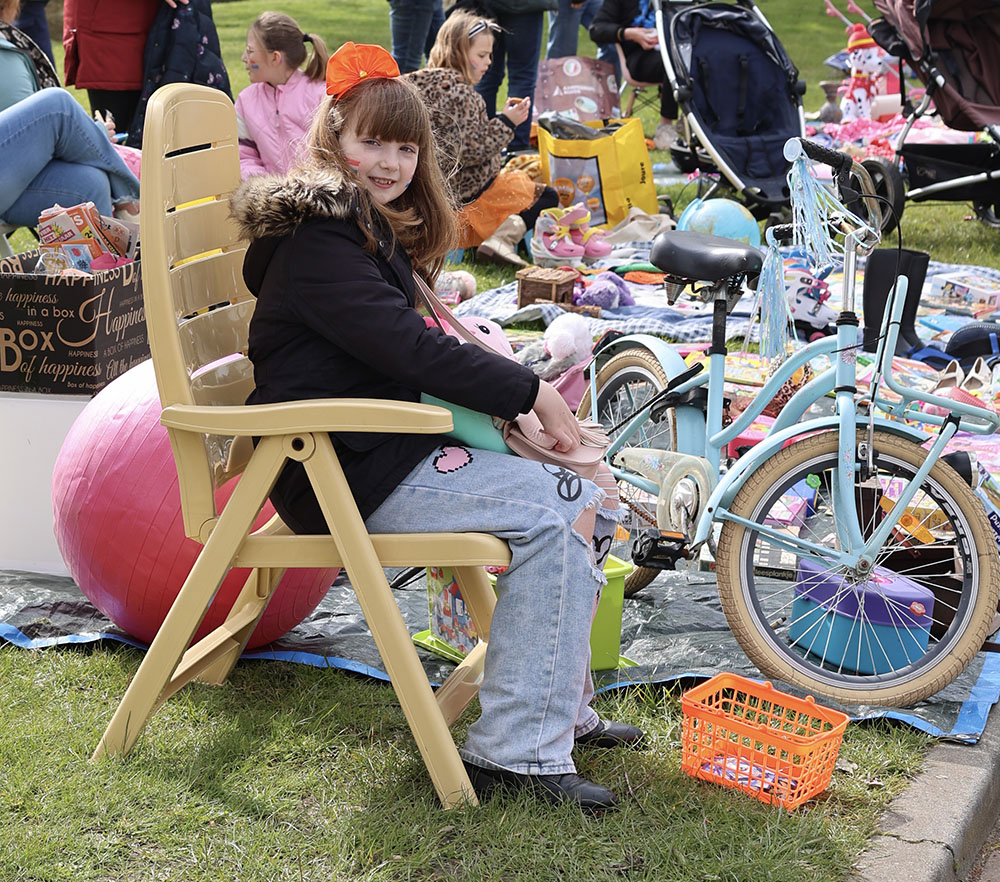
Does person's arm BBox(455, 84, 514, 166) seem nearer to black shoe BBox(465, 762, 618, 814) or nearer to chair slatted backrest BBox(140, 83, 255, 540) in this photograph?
chair slatted backrest BBox(140, 83, 255, 540)

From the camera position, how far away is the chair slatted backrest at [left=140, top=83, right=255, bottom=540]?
231cm

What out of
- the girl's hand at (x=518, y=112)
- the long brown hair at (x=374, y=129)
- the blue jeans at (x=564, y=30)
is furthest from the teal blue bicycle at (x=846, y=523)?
the blue jeans at (x=564, y=30)

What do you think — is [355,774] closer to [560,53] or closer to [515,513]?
[515,513]

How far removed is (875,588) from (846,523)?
0.67 ft

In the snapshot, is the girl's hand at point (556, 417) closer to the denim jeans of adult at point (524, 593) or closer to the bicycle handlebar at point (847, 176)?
the denim jeans of adult at point (524, 593)

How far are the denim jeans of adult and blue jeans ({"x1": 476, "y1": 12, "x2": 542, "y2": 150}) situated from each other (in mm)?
7077

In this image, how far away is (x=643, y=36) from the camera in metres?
10.1

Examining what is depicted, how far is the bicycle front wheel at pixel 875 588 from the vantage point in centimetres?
286

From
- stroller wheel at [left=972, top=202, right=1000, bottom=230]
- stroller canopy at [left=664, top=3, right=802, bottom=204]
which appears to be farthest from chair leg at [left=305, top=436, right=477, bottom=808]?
stroller wheel at [left=972, top=202, right=1000, bottom=230]

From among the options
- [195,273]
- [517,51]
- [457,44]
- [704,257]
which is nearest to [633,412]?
[704,257]

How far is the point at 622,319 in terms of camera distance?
6.25 metres

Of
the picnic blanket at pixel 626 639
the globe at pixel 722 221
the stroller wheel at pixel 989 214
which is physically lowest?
the stroller wheel at pixel 989 214

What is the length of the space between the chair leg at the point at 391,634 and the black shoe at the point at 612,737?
1.31 ft

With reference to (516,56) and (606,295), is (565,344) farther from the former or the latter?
(516,56)
